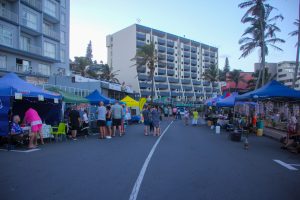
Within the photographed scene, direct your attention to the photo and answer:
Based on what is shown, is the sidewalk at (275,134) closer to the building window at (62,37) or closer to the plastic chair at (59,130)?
the plastic chair at (59,130)

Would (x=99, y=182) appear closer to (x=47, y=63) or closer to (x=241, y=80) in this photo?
(x=47, y=63)

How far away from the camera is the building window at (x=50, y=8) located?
37906mm

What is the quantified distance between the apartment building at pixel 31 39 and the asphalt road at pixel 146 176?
2468 cm

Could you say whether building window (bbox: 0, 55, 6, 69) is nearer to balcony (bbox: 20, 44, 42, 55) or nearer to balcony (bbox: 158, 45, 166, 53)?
balcony (bbox: 20, 44, 42, 55)

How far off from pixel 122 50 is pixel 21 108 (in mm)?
74293

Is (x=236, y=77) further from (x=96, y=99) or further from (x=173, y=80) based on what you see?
(x=96, y=99)

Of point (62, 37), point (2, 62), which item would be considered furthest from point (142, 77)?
point (2, 62)

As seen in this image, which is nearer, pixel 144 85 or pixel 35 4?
pixel 35 4

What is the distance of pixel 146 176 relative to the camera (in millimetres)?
6559

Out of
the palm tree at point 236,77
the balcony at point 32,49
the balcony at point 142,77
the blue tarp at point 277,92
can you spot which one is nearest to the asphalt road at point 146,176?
the blue tarp at point 277,92

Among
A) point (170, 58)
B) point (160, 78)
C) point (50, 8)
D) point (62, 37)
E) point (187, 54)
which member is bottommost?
point (160, 78)

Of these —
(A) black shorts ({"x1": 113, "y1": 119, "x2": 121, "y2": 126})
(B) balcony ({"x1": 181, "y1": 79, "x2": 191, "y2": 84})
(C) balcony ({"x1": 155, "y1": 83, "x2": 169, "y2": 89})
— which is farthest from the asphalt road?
(B) balcony ({"x1": 181, "y1": 79, "x2": 191, "y2": 84})

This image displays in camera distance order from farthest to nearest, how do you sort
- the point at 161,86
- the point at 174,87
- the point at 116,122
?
the point at 174,87 < the point at 161,86 < the point at 116,122

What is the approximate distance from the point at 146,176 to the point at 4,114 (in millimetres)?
7681
